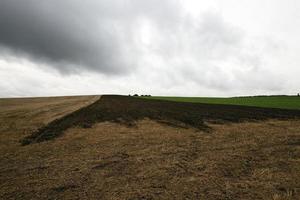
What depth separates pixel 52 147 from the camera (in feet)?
41.7

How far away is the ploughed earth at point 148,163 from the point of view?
303 inches

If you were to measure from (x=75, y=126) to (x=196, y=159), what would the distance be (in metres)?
10.2

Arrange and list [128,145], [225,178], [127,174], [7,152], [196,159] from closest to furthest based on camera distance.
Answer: [225,178], [127,174], [196,159], [7,152], [128,145]

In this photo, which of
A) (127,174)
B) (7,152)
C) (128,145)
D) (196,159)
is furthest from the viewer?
(128,145)

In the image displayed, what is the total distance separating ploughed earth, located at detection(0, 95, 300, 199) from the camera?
7695mm

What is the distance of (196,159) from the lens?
10523mm

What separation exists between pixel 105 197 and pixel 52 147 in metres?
6.51

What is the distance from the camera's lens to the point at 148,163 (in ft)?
33.3

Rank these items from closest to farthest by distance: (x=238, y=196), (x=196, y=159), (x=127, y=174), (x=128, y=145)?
(x=238, y=196) → (x=127, y=174) → (x=196, y=159) → (x=128, y=145)

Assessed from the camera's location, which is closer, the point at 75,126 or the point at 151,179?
the point at 151,179

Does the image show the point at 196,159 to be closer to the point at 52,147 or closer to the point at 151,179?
the point at 151,179

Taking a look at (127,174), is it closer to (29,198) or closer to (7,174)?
(29,198)

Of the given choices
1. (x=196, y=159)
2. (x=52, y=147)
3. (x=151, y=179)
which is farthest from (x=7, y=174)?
(x=196, y=159)

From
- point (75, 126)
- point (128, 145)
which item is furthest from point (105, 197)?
point (75, 126)
